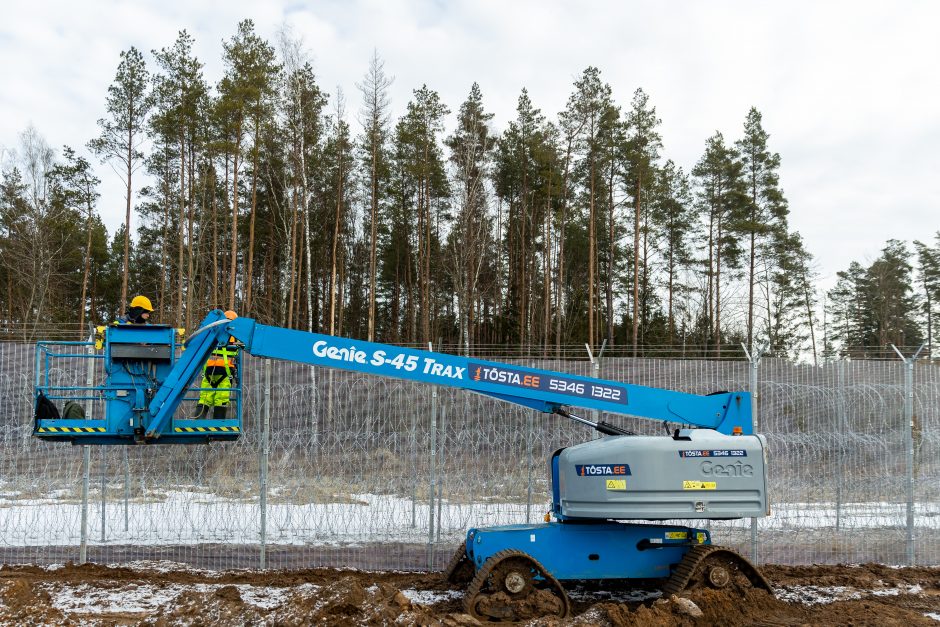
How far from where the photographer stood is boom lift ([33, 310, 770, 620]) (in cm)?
697

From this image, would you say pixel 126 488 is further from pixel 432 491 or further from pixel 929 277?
pixel 929 277

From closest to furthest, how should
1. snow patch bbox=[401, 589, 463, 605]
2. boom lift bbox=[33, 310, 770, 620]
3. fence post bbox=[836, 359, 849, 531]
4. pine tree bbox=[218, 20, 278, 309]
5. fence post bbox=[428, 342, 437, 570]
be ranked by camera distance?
boom lift bbox=[33, 310, 770, 620]
snow patch bbox=[401, 589, 463, 605]
fence post bbox=[428, 342, 437, 570]
fence post bbox=[836, 359, 849, 531]
pine tree bbox=[218, 20, 278, 309]

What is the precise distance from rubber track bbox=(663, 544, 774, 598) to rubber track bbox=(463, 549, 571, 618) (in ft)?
3.69

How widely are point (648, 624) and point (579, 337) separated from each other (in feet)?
122

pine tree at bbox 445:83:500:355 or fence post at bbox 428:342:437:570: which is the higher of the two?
pine tree at bbox 445:83:500:355

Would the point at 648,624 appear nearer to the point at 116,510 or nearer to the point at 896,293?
the point at 116,510

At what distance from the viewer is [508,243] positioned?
139 ft

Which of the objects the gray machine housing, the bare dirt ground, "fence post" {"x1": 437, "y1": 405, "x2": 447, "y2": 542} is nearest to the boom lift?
the gray machine housing

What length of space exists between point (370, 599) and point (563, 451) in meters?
2.53

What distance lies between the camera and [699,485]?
24.1 ft

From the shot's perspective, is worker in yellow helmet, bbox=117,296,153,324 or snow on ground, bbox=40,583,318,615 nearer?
worker in yellow helmet, bbox=117,296,153,324

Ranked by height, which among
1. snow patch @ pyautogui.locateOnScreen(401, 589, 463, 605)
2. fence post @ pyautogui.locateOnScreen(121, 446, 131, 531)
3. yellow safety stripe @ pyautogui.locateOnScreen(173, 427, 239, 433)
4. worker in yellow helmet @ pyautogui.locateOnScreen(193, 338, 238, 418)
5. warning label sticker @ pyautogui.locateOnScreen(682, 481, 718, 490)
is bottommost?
snow patch @ pyautogui.locateOnScreen(401, 589, 463, 605)

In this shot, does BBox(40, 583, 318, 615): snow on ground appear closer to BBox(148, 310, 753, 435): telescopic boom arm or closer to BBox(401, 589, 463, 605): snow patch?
BBox(401, 589, 463, 605): snow patch

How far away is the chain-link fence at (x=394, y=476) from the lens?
32.6 feet
